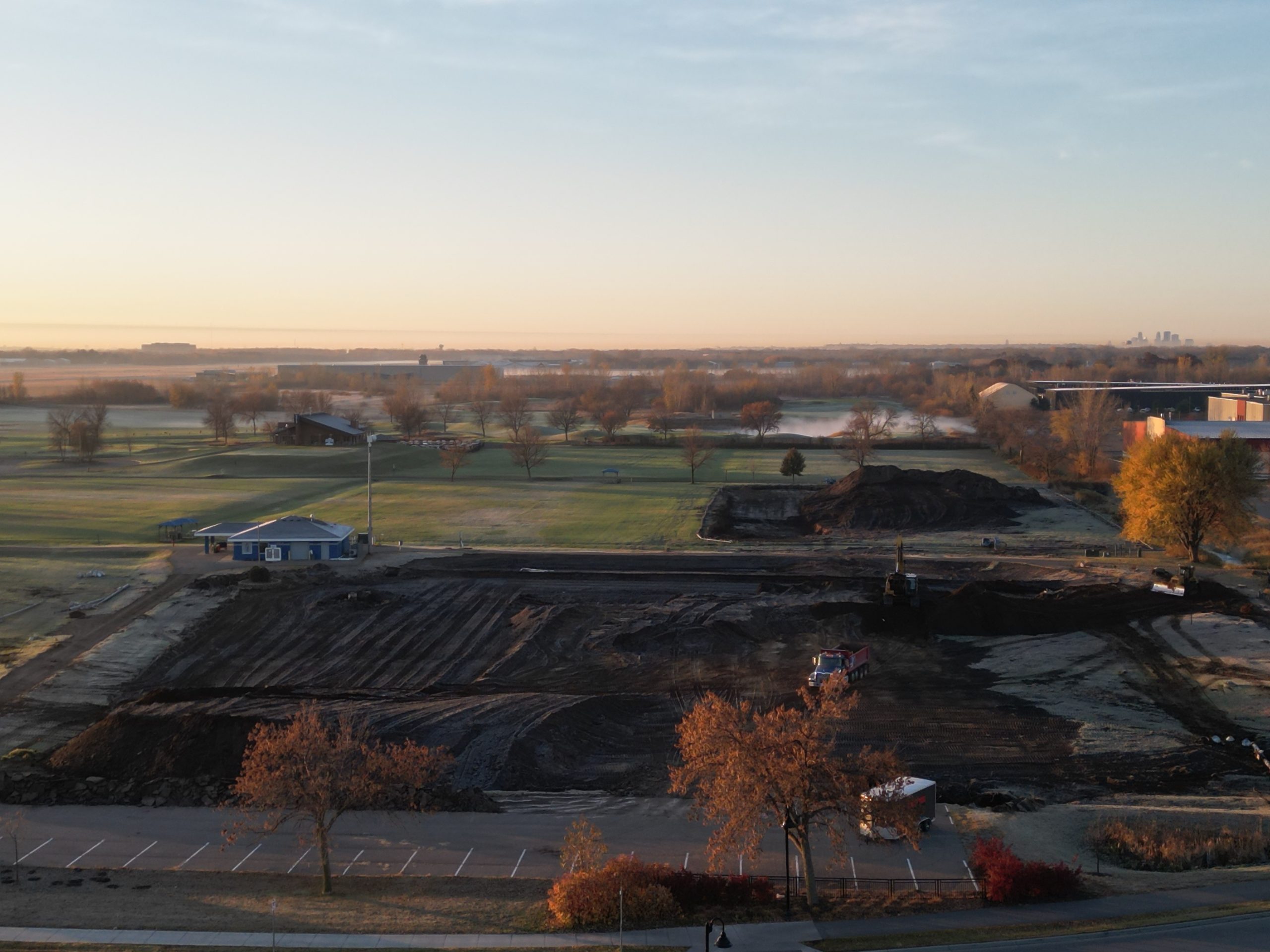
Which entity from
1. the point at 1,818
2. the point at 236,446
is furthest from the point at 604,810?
the point at 236,446

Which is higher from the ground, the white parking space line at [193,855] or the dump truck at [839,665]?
the dump truck at [839,665]

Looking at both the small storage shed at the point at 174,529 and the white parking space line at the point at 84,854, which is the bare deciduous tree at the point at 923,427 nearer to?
the small storage shed at the point at 174,529

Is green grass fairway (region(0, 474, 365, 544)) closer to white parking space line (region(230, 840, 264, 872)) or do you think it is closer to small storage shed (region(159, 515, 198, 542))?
small storage shed (region(159, 515, 198, 542))

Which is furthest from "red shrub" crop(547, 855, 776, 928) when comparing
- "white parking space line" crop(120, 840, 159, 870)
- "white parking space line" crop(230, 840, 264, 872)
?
"white parking space line" crop(120, 840, 159, 870)

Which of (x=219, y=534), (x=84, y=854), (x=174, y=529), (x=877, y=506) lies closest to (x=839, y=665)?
(x=84, y=854)

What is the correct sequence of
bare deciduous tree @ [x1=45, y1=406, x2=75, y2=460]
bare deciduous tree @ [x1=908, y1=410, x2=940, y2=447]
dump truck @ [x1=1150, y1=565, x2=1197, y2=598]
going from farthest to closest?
bare deciduous tree @ [x1=908, y1=410, x2=940, y2=447] < bare deciduous tree @ [x1=45, y1=406, x2=75, y2=460] < dump truck @ [x1=1150, y1=565, x2=1197, y2=598]

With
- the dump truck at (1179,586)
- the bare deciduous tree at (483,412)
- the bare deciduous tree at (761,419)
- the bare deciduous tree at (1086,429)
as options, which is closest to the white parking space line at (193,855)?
the dump truck at (1179,586)

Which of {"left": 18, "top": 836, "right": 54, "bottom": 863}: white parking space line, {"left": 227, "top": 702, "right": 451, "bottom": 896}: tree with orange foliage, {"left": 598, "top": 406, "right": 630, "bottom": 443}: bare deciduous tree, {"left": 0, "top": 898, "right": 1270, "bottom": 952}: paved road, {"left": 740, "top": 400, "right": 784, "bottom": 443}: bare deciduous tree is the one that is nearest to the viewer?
{"left": 0, "top": 898, "right": 1270, "bottom": 952}: paved road
